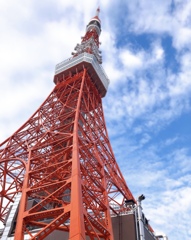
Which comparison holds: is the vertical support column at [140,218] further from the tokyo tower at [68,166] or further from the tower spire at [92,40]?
the tower spire at [92,40]

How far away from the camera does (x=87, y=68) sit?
23625 millimetres

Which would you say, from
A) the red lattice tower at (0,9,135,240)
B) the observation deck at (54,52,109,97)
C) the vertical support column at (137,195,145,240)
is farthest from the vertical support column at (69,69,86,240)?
the observation deck at (54,52,109,97)

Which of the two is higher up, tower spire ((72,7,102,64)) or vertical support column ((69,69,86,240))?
tower spire ((72,7,102,64))

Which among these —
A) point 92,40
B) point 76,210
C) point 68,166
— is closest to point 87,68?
point 92,40

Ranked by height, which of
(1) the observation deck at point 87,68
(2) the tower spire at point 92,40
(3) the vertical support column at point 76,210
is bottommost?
(3) the vertical support column at point 76,210

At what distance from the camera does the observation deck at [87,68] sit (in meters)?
23.7

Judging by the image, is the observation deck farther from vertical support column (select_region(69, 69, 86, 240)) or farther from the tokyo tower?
vertical support column (select_region(69, 69, 86, 240))

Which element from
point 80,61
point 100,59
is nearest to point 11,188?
point 80,61

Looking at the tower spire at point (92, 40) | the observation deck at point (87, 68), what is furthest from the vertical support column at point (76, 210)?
the tower spire at point (92, 40)

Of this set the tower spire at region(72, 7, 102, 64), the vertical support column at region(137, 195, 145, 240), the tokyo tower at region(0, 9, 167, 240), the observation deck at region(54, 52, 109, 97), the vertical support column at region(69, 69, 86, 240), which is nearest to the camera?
the vertical support column at region(69, 69, 86, 240)

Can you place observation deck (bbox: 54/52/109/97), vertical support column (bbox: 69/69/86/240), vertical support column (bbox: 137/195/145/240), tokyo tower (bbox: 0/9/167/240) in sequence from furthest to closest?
observation deck (bbox: 54/52/109/97) → vertical support column (bbox: 137/195/145/240) → tokyo tower (bbox: 0/9/167/240) → vertical support column (bbox: 69/69/86/240)

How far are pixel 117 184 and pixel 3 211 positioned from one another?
669 cm

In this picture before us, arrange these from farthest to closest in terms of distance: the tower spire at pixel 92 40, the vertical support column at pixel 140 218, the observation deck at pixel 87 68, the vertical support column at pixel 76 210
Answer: the tower spire at pixel 92 40, the observation deck at pixel 87 68, the vertical support column at pixel 140 218, the vertical support column at pixel 76 210

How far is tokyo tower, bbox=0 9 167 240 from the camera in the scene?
383 inches
